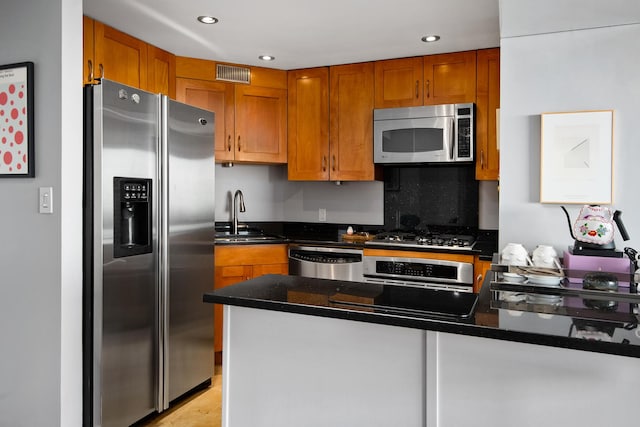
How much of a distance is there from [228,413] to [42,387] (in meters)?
1.15

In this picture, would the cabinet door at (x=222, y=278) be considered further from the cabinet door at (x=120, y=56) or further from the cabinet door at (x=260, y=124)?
the cabinet door at (x=120, y=56)

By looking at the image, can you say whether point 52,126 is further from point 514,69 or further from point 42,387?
point 514,69

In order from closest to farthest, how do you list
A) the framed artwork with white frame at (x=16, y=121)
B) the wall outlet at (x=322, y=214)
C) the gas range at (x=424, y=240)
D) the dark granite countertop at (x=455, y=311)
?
the dark granite countertop at (x=455, y=311) → the framed artwork with white frame at (x=16, y=121) → the gas range at (x=424, y=240) → the wall outlet at (x=322, y=214)

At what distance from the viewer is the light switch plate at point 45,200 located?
2.28 metres

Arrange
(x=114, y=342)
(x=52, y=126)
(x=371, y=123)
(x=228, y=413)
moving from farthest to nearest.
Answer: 1. (x=371, y=123)
2. (x=114, y=342)
3. (x=52, y=126)
4. (x=228, y=413)

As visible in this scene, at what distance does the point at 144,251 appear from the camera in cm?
267

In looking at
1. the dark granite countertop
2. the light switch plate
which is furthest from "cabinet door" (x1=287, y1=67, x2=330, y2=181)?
the dark granite countertop

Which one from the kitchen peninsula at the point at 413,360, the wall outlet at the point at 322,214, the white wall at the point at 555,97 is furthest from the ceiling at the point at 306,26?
the kitchen peninsula at the point at 413,360

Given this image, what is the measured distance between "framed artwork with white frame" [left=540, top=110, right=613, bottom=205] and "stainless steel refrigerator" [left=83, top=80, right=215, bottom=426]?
1.97 m

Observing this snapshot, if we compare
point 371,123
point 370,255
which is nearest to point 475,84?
point 371,123

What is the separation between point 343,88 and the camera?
4.00 meters

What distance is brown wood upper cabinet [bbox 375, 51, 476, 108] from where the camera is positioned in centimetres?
362

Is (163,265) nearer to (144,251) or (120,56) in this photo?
(144,251)

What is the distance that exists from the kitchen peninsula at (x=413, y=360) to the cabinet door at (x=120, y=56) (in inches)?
78.5
